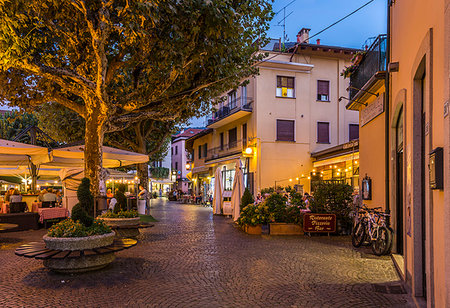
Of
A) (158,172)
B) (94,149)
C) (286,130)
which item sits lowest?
(94,149)

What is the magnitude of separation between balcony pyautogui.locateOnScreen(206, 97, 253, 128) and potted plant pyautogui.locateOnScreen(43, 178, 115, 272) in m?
20.2

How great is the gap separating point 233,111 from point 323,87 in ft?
21.7

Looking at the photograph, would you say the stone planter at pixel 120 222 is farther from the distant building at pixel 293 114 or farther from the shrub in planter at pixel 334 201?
the distant building at pixel 293 114

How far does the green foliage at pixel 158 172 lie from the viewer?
6506 centimetres

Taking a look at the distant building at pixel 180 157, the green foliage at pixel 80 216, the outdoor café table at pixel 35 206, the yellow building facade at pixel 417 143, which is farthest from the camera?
the distant building at pixel 180 157

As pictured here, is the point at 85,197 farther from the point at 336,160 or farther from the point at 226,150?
the point at 226,150

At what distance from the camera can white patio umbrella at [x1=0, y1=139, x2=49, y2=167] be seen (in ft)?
38.1

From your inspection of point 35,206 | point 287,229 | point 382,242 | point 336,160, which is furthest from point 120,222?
point 336,160

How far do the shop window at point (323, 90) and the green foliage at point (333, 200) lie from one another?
1558 centimetres

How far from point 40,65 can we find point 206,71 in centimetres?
518

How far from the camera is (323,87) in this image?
27328mm

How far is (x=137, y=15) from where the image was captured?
31.0 ft

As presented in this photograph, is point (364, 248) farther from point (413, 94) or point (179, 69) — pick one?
point (179, 69)

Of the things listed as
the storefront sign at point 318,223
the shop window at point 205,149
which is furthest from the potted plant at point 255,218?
the shop window at point 205,149
